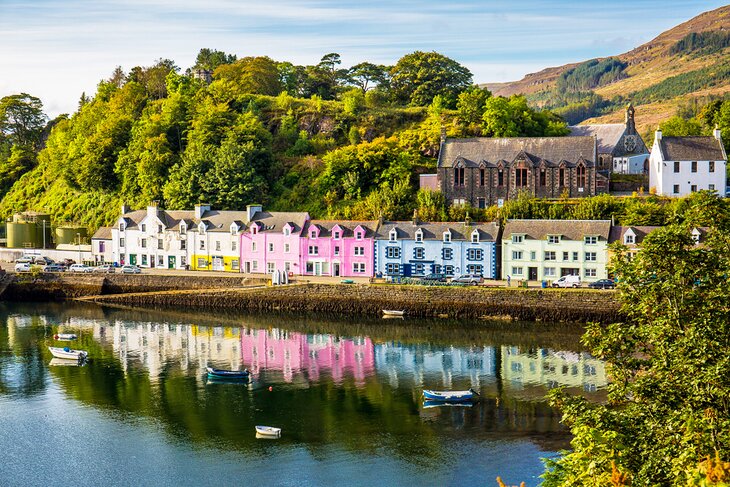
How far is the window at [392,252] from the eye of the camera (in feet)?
192

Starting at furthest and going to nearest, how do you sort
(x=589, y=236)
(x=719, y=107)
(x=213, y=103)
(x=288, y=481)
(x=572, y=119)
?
(x=572, y=119) → (x=213, y=103) → (x=719, y=107) → (x=589, y=236) → (x=288, y=481)

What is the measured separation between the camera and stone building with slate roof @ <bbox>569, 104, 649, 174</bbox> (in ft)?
221

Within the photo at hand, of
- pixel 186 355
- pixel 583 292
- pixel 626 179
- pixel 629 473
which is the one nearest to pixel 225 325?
pixel 186 355

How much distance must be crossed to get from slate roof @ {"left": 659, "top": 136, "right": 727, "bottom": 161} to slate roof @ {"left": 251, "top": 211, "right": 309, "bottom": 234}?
990 inches

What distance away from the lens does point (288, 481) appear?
27.2 m

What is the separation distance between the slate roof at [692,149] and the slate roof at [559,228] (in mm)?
10853

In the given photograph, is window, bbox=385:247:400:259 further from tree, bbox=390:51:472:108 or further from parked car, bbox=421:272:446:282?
tree, bbox=390:51:472:108

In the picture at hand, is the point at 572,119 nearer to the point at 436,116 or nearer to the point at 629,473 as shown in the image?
the point at 436,116

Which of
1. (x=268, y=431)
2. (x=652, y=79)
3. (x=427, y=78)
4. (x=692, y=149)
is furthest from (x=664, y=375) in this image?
(x=652, y=79)

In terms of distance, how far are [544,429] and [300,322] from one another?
22.9m

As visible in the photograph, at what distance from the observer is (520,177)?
214 feet

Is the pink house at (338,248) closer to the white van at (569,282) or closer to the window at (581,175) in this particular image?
the white van at (569,282)

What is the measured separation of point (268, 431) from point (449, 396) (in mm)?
7520

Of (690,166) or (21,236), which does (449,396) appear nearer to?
(690,166)
